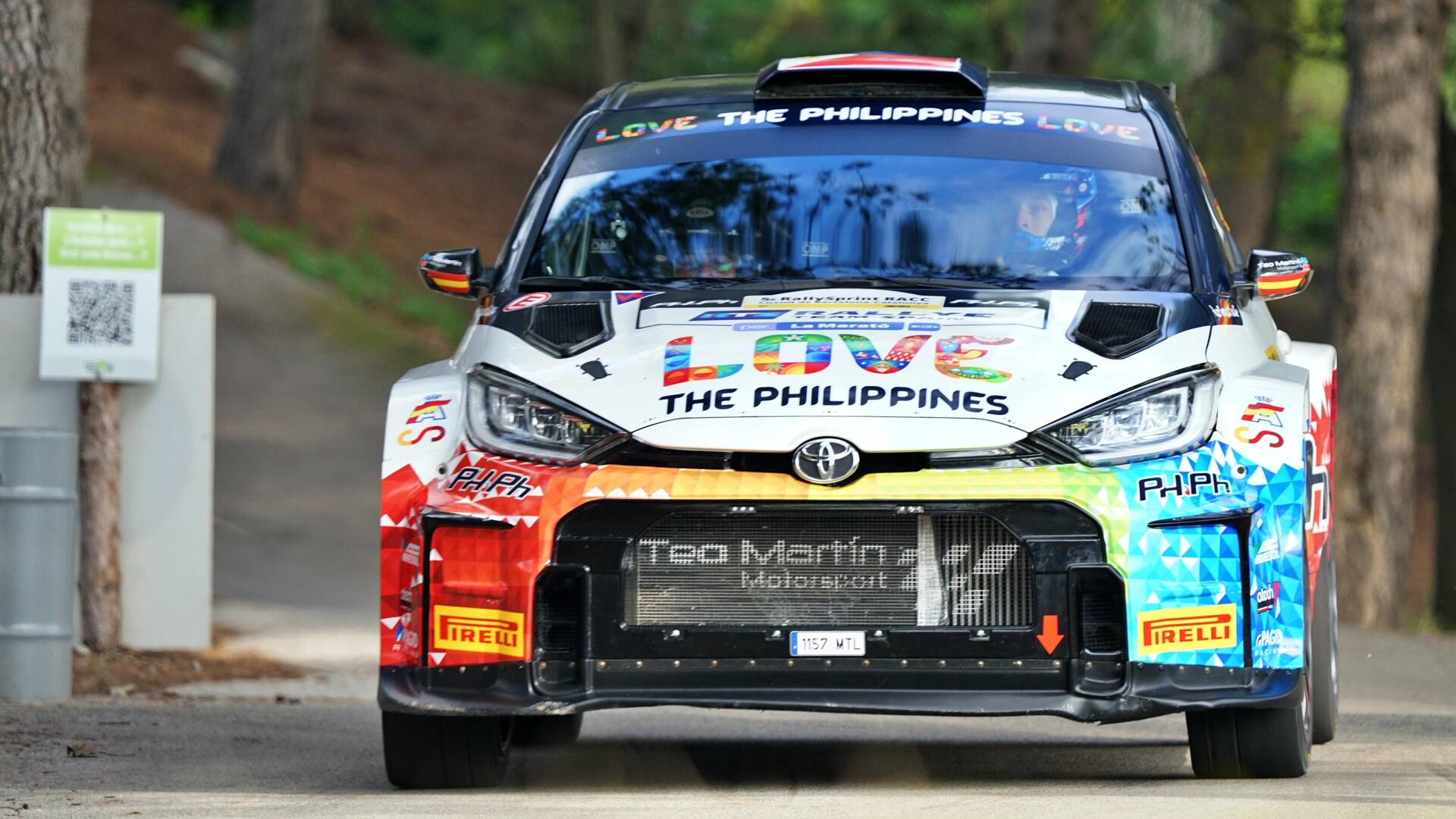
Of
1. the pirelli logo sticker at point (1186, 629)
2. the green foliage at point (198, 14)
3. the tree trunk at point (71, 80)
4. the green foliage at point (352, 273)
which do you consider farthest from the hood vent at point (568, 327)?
the green foliage at point (198, 14)

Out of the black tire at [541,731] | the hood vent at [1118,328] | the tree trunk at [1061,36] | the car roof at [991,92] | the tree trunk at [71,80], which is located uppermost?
the tree trunk at [1061,36]

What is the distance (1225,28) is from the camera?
2230 centimetres

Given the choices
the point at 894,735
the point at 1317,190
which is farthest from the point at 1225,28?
the point at 1317,190

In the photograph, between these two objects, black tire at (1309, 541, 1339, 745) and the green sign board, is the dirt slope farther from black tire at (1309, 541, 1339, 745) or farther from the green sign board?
black tire at (1309, 541, 1339, 745)

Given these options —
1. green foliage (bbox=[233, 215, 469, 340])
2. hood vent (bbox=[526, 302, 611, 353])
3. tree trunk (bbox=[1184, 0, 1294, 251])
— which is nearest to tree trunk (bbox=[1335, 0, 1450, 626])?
tree trunk (bbox=[1184, 0, 1294, 251])

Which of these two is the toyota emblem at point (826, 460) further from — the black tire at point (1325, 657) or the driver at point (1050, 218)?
the black tire at point (1325, 657)

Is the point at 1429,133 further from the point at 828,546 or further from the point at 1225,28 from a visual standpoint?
the point at 828,546

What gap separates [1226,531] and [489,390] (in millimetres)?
1860

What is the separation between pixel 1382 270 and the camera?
16.0 m

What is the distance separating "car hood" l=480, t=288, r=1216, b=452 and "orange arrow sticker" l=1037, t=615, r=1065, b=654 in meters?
0.43

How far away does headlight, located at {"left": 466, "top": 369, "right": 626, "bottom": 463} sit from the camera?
5.90m

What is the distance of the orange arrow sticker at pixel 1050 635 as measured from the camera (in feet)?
18.9

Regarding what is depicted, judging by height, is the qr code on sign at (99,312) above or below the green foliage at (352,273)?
below

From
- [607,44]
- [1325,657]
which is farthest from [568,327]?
[607,44]
